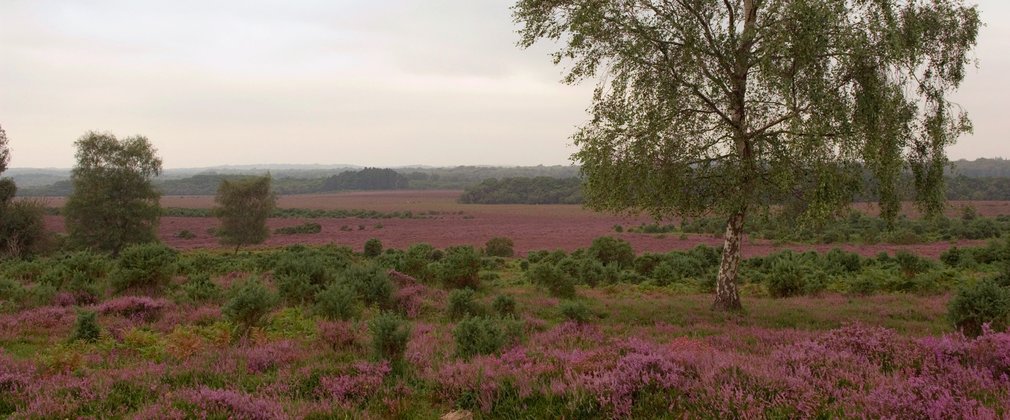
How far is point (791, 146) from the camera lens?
12836 mm

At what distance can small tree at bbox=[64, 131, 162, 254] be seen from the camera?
42.8 metres

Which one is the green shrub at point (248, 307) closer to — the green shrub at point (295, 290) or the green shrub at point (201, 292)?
the green shrub at point (295, 290)

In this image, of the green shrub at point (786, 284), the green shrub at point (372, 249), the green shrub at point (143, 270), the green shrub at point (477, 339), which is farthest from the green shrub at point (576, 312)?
the green shrub at point (372, 249)

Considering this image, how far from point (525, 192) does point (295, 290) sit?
144 m

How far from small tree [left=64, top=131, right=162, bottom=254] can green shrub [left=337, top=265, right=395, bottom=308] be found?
122 ft

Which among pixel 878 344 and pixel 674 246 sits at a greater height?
pixel 878 344

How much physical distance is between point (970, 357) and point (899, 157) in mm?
8221

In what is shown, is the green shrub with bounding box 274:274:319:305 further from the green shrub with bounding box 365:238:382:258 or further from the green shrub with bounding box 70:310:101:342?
the green shrub with bounding box 365:238:382:258

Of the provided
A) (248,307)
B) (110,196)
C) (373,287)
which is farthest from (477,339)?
(110,196)

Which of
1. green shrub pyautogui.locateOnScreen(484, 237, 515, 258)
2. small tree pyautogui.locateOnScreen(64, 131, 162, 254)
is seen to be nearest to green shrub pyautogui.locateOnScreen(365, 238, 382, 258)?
green shrub pyautogui.locateOnScreen(484, 237, 515, 258)

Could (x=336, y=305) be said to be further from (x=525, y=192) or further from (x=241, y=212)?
A: (x=525, y=192)

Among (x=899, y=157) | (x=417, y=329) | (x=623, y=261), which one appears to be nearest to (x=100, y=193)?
(x=623, y=261)

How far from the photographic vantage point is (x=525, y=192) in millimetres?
159125

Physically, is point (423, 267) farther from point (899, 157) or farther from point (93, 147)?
point (93, 147)
